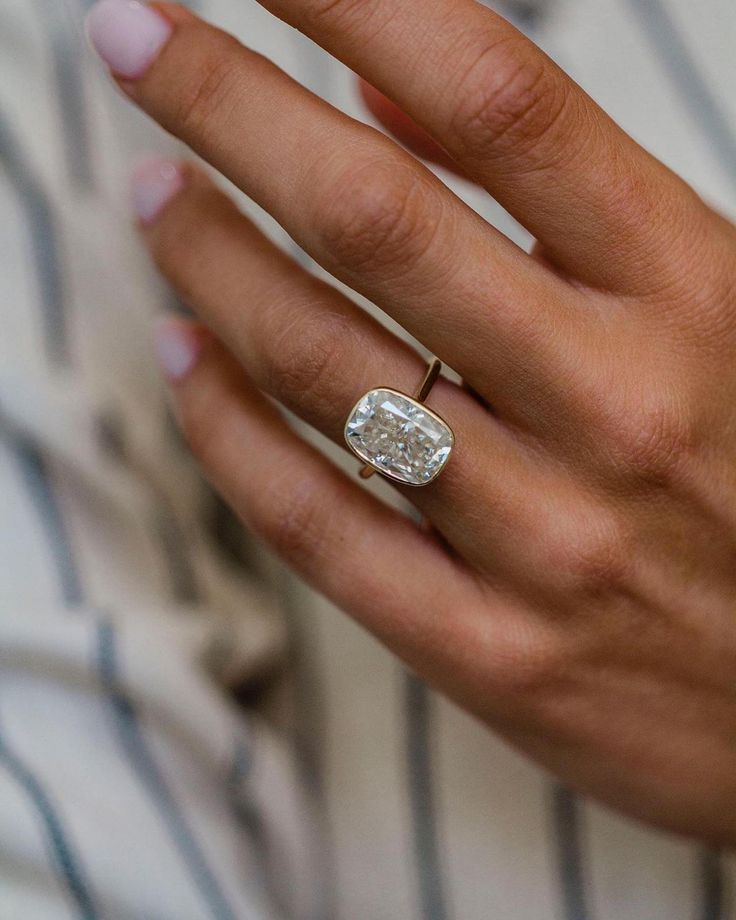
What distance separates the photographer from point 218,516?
930 millimetres

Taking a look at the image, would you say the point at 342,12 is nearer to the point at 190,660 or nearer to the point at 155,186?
the point at 155,186

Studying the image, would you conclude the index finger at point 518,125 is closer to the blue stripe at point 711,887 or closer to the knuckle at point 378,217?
the knuckle at point 378,217

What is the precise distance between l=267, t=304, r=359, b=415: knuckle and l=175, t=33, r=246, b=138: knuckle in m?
0.13

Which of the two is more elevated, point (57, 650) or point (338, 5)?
point (338, 5)

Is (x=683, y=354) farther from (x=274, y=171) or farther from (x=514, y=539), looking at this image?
(x=274, y=171)

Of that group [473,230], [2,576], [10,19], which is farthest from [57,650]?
[10,19]

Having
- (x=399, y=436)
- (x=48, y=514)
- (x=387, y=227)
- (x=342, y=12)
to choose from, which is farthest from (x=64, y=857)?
(x=342, y=12)

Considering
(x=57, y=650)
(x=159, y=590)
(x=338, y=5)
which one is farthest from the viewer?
(x=159, y=590)

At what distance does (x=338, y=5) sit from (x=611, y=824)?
0.68 meters

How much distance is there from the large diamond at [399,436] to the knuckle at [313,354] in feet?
0.09

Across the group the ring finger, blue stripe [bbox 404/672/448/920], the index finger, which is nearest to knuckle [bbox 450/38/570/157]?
the index finger

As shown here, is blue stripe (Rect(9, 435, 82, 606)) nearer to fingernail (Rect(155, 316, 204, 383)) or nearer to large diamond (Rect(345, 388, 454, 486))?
fingernail (Rect(155, 316, 204, 383))

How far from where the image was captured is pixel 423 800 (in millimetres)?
769

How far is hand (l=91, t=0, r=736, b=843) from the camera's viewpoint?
0.53 metres
